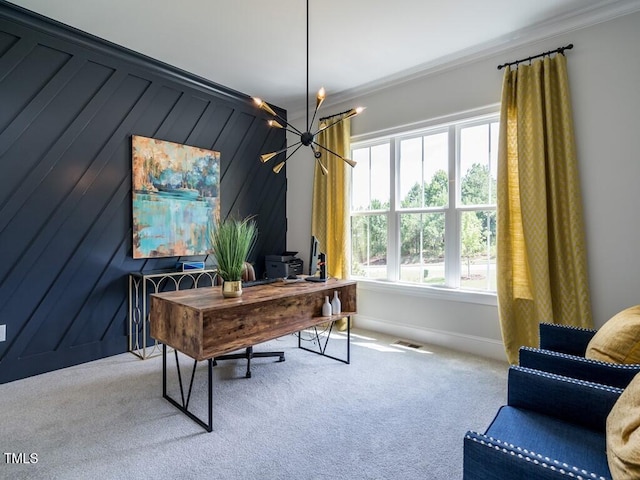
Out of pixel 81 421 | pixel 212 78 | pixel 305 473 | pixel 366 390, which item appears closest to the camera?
pixel 305 473

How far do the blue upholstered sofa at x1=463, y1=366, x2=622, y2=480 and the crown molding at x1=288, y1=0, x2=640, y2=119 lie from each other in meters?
2.88

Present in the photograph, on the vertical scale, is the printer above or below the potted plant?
below

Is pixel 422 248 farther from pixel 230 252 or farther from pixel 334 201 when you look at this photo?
pixel 230 252

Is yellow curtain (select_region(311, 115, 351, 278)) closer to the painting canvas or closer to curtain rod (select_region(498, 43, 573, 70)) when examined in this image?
the painting canvas

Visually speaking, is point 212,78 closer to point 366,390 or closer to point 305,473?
point 366,390

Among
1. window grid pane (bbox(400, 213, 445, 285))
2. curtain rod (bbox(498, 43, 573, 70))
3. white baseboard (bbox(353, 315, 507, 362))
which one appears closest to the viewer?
curtain rod (bbox(498, 43, 573, 70))

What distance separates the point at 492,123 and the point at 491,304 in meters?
1.79

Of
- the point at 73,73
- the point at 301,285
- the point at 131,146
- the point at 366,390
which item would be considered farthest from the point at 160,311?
the point at 73,73

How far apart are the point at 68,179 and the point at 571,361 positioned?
12.7 feet

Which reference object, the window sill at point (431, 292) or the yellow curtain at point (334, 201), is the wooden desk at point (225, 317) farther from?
the yellow curtain at point (334, 201)

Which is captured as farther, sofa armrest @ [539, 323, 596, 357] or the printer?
the printer

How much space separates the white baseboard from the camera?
3.27 m

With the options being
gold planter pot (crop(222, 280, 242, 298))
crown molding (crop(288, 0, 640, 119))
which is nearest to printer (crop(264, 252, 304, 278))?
gold planter pot (crop(222, 280, 242, 298))

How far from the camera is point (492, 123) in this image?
132 inches
